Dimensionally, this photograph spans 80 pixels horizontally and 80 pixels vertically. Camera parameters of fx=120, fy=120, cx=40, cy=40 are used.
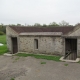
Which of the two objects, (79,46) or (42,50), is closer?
(79,46)

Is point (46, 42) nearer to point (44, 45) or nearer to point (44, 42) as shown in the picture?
point (44, 42)

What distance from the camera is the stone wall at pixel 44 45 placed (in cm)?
1506

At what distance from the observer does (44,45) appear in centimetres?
1589

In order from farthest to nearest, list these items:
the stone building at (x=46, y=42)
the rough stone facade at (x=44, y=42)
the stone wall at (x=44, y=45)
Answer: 1. the stone wall at (x=44, y=45)
2. the stone building at (x=46, y=42)
3. the rough stone facade at (x=44, y=42)

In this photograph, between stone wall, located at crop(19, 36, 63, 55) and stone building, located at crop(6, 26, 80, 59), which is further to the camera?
stone wall, located at crop(19, 36, 63, 55)

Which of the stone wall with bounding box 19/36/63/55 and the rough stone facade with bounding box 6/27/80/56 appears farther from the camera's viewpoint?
the stone wall with bounding box 19/36/63/55

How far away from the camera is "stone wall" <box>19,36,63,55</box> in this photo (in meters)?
15.1

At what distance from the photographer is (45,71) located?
10.3m

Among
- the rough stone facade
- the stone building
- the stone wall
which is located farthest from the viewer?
the stone wall

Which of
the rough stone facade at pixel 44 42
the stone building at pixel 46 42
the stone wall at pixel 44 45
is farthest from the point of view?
the stone wall at pixel 44 45

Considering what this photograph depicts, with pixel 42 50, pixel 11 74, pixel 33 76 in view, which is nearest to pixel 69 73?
pixel 33 76

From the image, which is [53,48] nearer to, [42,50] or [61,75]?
[42,50]

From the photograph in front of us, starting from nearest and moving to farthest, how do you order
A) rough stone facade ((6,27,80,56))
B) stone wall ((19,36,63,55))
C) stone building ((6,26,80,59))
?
rough stone facade ((6,27,80,56)), stone building ((6,26,80,59)), stone wall ((19,36,63,55))

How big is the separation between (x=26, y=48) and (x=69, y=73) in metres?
8.87
